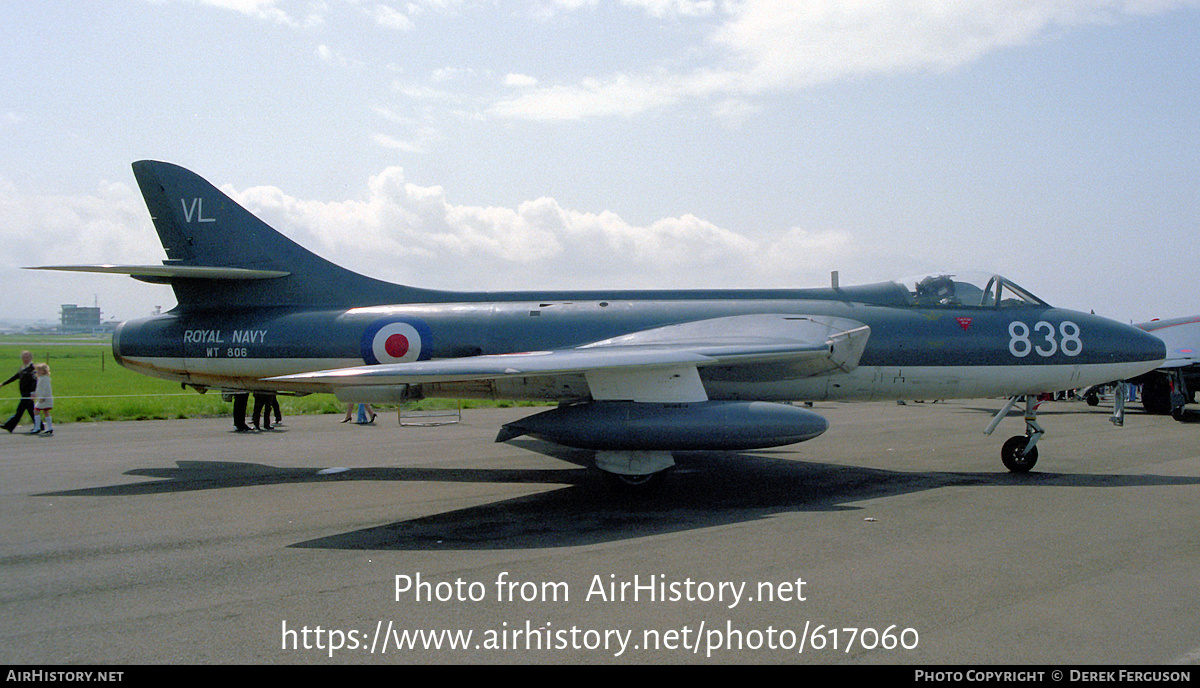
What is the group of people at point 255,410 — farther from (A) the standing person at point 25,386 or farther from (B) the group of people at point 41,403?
(A) the standing person at point 25,386

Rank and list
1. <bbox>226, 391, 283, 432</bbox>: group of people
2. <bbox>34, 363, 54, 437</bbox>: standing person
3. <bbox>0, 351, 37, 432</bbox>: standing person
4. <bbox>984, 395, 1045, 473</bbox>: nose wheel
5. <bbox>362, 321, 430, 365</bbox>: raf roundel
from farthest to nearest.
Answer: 1. <bbox>226, 391, 283, 432</bbox>: group of people
2. <bbox>0, 351, 37, 432</bbox>: standing person
3. <bbox>34, 363, 54, 437</bbox>: standing person
4. <bbox>362, 321, 430, 365</bbox>: raf roundel
5. <bbox>984, 395, 1045, 473</bbox>: nose wheel

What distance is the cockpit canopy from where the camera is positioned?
10531 millimetres

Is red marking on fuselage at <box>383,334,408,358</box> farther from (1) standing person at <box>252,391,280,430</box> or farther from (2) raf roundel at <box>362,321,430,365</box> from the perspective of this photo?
(1) standing person at <box>252,391,280,430</box>

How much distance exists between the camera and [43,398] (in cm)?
1524

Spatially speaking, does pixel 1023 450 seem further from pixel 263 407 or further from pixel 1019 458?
pixel 263 407

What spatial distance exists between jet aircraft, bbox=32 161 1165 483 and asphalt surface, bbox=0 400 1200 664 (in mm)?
1077

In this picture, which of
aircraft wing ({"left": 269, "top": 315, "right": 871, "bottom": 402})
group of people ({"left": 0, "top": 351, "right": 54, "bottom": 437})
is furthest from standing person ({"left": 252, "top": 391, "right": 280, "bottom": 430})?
aircraft wing ({"left": 269, "top": 315, "right": 871, "bottom": 402})

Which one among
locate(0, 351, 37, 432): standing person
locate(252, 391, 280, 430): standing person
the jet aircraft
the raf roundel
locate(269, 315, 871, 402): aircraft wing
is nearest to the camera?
locate(269, 315, 871, 402): aircraft wing

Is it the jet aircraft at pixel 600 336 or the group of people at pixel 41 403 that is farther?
the group of people at pixel 41 403

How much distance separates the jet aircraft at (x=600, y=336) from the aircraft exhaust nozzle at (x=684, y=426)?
4 centimetres

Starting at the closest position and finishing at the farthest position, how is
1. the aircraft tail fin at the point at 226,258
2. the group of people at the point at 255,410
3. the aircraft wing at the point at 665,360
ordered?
the aircraft wing at the point at 665,360 < the aircraft tail fin at the point at 226,258 < the group of people at the point at 255,410

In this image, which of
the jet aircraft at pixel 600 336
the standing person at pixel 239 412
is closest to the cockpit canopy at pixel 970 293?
the jet aircraft at pixel 600 336

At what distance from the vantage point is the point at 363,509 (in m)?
8.05

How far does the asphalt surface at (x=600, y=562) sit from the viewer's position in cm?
426
